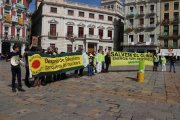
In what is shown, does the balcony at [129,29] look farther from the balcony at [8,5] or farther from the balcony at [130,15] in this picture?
the balcony at [8,5]

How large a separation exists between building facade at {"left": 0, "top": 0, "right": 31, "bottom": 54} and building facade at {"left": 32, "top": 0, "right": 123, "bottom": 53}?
368 cm

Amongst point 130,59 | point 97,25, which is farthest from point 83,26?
point 130,59

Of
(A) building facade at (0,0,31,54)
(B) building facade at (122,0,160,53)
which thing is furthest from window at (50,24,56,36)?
(B) building facade at (122,0,160,53)

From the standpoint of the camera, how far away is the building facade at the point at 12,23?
4553 centimetres

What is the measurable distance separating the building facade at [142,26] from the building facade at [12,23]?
2234 cm

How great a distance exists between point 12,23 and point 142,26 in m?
26.7

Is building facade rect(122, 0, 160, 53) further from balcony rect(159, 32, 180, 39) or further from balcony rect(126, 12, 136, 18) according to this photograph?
balcony rect(159, 32, 180, 39)

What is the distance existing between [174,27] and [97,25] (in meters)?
16.0

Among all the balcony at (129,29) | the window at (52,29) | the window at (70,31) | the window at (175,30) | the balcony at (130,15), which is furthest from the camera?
the balcony at (129,29)

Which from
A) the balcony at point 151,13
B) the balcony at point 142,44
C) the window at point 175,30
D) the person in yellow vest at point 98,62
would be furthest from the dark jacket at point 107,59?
the balcony at point 151,13

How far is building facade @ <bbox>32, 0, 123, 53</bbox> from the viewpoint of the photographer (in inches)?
1997

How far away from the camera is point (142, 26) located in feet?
181

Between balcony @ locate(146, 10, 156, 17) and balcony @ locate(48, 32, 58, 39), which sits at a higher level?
balcony @ locate(146, 10, 156, 17)

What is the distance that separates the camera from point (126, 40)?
189 feet
